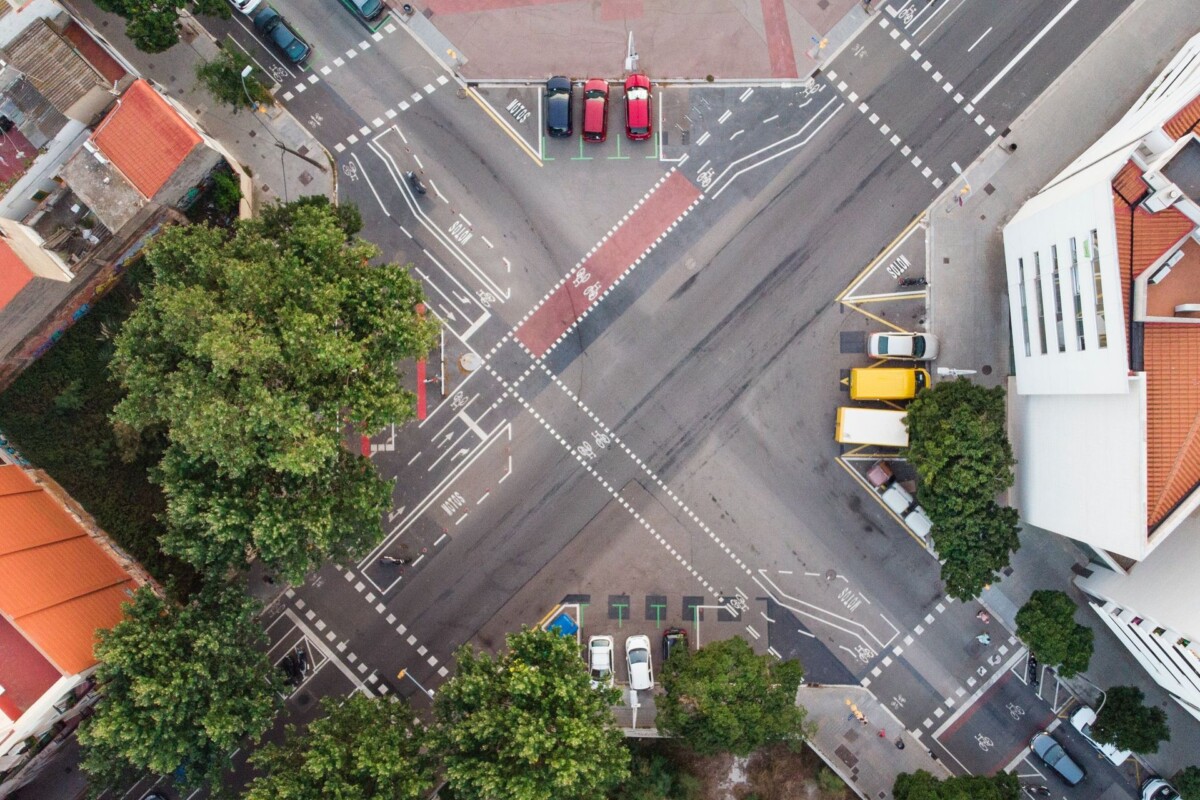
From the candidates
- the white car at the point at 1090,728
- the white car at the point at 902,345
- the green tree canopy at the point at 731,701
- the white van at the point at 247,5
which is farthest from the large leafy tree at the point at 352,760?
the white van at the point at 247,5

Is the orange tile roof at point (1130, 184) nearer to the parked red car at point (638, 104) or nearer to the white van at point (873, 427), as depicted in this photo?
the white van at point (873, 427)

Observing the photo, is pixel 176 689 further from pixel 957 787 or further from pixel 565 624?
pixel 957 787

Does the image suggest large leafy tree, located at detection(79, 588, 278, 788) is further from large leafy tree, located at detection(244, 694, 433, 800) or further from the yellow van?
the yellow van

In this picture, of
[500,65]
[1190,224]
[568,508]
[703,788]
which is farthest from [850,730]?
[500,65]

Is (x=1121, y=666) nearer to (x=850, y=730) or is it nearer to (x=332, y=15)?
(x=850, y=730)

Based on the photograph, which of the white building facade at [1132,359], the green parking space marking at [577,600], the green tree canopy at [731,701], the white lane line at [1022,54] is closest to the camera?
the white building facade at [1132,359]

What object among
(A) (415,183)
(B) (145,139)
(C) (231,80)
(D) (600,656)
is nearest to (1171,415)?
(D) (600,656)

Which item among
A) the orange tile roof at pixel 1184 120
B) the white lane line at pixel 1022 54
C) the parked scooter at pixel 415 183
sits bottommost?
the parked scooter at pixel 415 183
